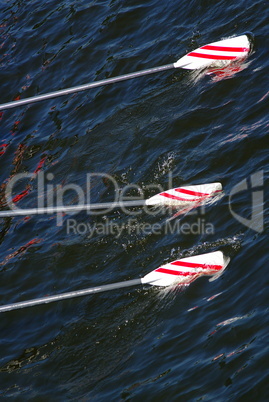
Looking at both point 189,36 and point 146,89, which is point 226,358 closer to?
point 146,89

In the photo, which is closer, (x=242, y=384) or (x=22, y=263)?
(x=242, y=384)

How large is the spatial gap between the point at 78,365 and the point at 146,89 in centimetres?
519

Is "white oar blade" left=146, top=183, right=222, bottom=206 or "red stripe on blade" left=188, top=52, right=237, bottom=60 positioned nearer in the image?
"white oar blade" left=146, top=183, right=222, bottom=206

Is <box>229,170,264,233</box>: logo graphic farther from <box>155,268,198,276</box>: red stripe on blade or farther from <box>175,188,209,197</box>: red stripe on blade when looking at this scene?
<box>155,268,198,276</box>: red stripe on blade

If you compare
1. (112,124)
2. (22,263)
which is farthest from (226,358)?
(112,124)

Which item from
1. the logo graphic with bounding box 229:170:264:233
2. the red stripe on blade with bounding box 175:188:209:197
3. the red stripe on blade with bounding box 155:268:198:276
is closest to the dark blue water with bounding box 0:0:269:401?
the logo graphic with bounding box 229:170:264:233

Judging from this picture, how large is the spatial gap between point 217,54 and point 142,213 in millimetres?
2941

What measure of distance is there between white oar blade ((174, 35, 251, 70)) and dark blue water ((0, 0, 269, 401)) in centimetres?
18

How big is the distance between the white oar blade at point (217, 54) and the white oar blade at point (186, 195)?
104 inches

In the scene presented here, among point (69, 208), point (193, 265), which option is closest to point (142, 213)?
point (69, 208)

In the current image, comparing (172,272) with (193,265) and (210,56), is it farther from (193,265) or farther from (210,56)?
(210,56)

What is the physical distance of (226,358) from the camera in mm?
5203

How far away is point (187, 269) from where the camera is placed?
653 cm

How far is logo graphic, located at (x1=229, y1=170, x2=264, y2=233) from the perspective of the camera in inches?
257
